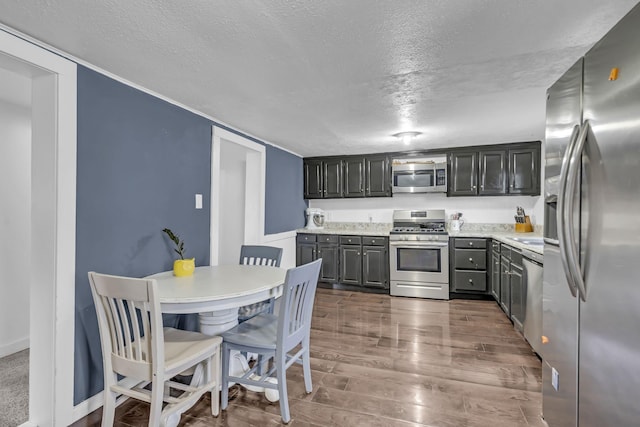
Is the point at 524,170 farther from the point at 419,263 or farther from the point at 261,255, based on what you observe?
the point at 261,255

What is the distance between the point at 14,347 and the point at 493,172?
5.62 m

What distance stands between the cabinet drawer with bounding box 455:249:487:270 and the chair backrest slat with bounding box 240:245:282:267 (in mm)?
2753

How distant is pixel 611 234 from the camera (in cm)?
108

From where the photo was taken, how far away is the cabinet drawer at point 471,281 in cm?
428

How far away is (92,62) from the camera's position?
77.5 inches

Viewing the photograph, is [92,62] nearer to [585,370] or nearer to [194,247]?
[194,247]

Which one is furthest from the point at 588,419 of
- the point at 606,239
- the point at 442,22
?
the point at 442,22

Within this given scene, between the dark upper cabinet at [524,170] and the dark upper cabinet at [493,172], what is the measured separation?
0.28 ft

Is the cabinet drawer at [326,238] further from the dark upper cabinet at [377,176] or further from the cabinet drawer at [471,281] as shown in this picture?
the cabinet drawer at [471,281]

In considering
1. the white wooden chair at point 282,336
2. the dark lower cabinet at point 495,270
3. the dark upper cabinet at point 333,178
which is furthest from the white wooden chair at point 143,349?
the dark upper cabinet at point 333,178

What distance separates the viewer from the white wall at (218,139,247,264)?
4.95 meters

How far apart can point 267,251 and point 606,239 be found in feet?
7.82

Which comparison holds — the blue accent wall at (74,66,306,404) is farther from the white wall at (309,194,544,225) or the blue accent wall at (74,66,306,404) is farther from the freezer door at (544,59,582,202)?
the white wall at (309,194,544,225)

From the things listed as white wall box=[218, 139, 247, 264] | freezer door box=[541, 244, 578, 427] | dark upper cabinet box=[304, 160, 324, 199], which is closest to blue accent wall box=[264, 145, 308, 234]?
dark upper cabinet box=[304, 160, 324, 199]
